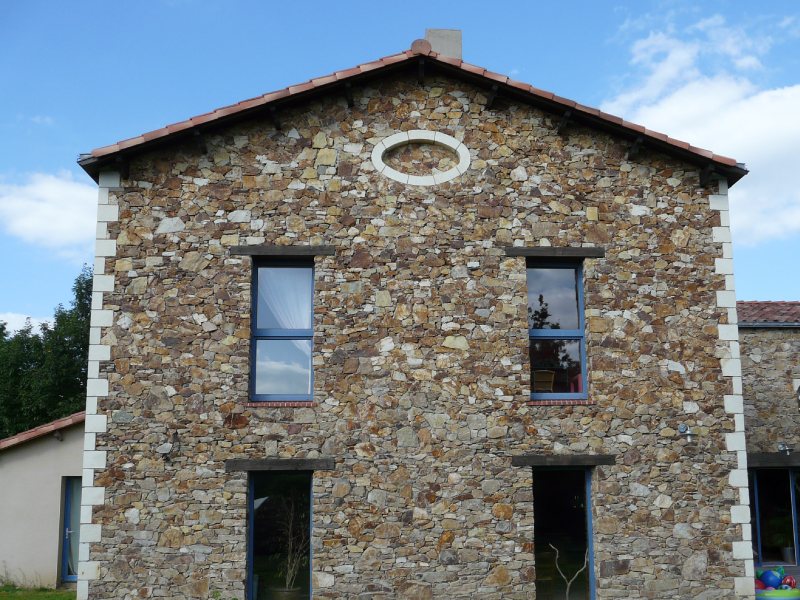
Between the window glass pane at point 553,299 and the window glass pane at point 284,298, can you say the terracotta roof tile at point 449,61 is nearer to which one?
the window glass pane at point 553,299

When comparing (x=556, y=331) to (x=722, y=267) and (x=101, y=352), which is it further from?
(x=101, y=352)

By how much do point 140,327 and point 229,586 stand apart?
3259 mm

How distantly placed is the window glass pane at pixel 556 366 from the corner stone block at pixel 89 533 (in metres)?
5.53

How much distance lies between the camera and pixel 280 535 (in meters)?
8.59

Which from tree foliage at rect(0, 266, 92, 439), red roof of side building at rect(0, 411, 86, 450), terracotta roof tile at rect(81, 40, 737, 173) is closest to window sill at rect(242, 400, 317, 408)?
terracotta roof tile at rect(81, 40, 737, 173)

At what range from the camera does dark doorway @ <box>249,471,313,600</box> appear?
8.50 m

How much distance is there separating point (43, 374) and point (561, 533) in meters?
21.2

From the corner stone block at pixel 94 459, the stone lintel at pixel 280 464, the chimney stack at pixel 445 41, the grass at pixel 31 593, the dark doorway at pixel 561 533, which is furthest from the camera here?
the grass at pixel 31 593

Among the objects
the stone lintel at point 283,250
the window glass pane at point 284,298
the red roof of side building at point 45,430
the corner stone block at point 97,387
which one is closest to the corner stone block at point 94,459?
the corner stone block at point 97,387

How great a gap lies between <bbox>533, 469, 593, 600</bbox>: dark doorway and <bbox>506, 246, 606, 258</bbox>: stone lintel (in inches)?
108

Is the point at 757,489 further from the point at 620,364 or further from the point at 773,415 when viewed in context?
the point at 620,364

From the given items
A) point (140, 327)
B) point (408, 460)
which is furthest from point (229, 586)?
point (140, 327)

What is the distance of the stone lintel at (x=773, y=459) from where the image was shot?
37.3ft

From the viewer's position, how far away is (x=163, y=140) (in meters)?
8.88
